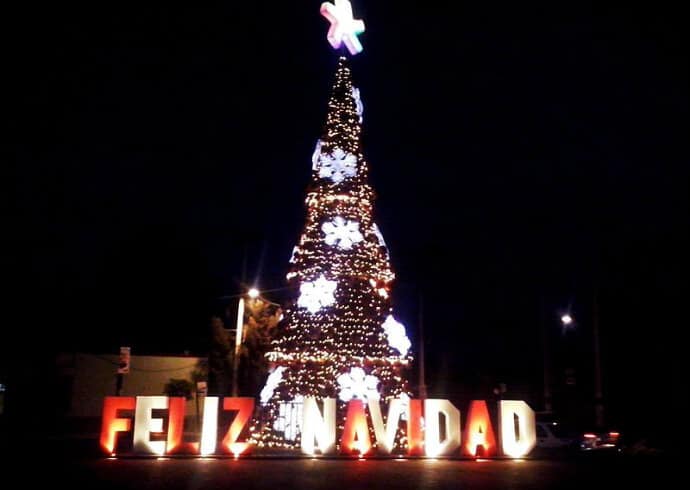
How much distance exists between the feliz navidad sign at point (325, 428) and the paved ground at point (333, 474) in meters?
0.82

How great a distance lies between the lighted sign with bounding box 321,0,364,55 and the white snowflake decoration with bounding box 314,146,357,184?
4218 mm

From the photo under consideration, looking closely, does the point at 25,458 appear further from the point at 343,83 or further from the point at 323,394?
the point at 343,83

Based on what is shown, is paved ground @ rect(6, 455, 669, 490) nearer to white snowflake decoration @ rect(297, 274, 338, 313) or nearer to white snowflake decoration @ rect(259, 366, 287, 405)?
white snowflake decoration @ rect(259, 366, 287, 405)

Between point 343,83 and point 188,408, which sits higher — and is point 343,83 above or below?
above

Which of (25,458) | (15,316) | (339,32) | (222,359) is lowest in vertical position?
(25,458)

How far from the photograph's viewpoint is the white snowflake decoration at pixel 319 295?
24.3 metres

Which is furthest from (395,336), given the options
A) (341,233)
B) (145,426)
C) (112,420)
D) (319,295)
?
(112,420)

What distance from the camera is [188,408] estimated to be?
39750 mm

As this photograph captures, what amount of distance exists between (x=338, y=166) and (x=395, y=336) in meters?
6.35

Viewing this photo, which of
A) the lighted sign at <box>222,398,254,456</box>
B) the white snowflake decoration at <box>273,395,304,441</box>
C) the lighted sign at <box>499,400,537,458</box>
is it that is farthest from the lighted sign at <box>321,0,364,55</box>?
the lighted sign at <box>499,400,537,458</box>

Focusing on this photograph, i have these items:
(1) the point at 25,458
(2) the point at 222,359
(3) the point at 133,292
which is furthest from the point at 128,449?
(3) the point at 133,292

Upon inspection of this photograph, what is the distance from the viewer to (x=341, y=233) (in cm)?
2484

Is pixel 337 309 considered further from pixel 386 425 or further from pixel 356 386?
pixel 386 425

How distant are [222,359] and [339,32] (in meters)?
15.8
